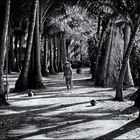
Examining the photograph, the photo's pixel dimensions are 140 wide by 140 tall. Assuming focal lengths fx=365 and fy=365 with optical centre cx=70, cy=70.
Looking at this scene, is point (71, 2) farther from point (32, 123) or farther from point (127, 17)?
point (32, 123)

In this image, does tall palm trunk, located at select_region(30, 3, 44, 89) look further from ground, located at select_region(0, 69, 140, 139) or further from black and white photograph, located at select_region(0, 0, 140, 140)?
ground, located at select_region(0, 69, 140, 139)

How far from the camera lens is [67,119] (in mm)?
11625

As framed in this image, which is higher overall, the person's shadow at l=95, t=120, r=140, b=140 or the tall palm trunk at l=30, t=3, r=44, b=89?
the tall palm trunk at l=30, t=3, r=44, b=89

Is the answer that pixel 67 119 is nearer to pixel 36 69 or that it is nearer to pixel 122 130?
pixel 122 130

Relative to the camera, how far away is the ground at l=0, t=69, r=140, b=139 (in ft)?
31.6

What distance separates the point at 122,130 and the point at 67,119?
2160 millimetres

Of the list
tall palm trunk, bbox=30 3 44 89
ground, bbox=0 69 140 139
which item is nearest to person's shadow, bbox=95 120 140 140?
ground, bbox=0 69 140 139

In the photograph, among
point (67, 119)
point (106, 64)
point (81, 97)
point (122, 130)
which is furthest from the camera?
point (106, 64)

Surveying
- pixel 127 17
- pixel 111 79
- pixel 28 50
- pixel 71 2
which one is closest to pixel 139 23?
pixel 127 17

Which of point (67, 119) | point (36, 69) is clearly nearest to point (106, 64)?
point (36, 69)

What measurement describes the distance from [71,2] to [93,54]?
463 inches

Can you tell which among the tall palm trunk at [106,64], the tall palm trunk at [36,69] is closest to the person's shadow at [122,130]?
the tall palm trunk at [36,69]

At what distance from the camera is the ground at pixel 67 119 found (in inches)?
380

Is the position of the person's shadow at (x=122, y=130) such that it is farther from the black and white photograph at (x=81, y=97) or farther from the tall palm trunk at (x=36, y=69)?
the tall palm trunk at (x=36, y=69)
